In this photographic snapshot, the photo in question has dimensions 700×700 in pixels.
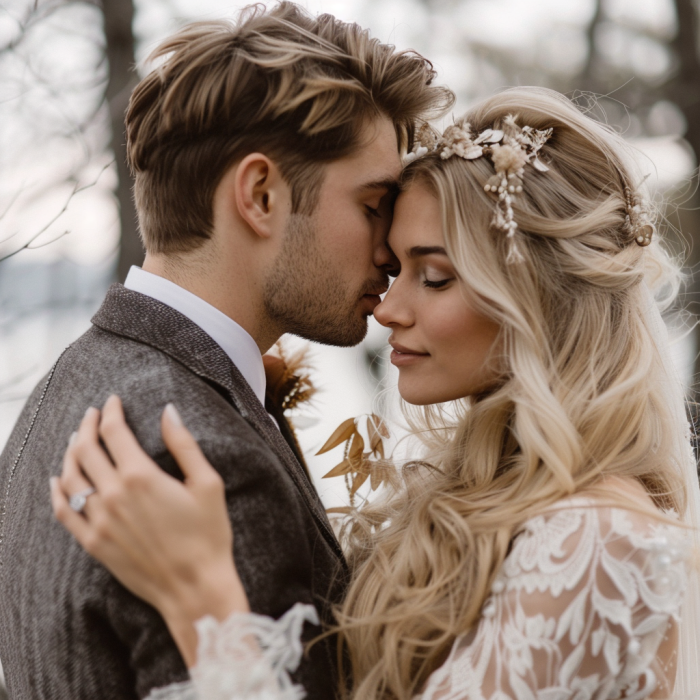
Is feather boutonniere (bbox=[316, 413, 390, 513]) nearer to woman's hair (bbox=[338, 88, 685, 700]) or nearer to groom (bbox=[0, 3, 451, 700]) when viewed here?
woman's hair (bbox=[338, 88, 685, 700])

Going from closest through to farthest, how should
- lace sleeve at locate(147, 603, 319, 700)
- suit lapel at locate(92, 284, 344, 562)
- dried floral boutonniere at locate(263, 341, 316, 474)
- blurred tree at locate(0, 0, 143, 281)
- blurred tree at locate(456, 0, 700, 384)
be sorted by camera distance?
lace sleeve at locate(147, 603, 319, 700) < suit lapel at locate(92, 284, 344, 562) < dried floral boutonniere at locate(263, 341, 316, 474) < blurred tree at locate(0, 0, 143, 281) < blurred tree at locate(456, 0, 700, 384)

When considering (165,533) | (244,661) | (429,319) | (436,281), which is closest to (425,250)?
(436,281)

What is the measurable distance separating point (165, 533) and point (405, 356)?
3.58 feet

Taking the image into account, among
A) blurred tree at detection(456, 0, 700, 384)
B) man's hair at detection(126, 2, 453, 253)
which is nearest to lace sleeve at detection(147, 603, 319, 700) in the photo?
man's hair at detection(126, 2, 453, 253)

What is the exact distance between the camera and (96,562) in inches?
60.4

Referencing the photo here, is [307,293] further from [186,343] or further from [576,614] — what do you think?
[576,614]

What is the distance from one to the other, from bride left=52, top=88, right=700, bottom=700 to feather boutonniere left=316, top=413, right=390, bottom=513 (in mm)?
76

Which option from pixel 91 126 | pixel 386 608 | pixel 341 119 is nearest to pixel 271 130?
pixel 341 119

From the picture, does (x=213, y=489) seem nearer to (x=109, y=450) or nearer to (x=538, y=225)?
(x=109, y=450)

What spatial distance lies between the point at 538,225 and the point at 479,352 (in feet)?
1.34

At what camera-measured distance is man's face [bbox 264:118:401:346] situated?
7.61 ft

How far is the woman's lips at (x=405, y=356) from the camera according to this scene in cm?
235

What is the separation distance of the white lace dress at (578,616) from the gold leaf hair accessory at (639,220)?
0.90 meters

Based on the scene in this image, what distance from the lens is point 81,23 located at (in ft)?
13.1
